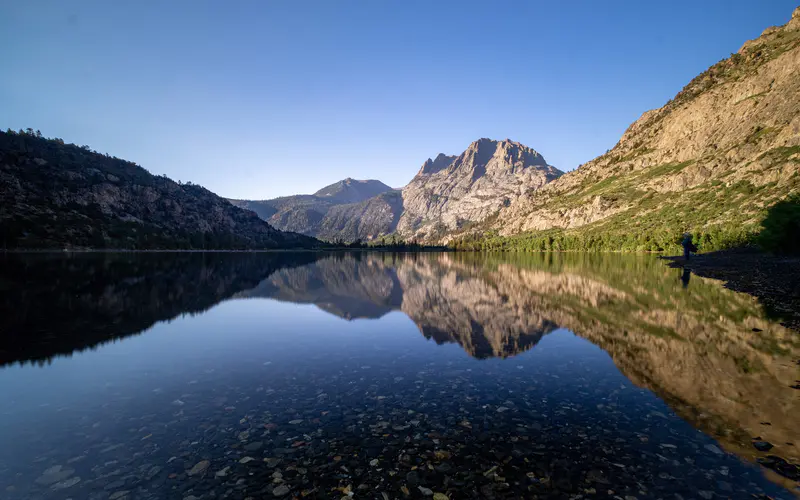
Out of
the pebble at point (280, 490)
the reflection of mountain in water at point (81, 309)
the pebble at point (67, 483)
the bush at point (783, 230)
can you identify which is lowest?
the pebble at point (280, 490)

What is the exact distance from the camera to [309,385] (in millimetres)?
17359

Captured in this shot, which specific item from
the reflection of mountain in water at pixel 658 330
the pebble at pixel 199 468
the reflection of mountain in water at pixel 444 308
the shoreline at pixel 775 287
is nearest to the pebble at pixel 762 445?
the reflection of mountain in water at pixel 658 330

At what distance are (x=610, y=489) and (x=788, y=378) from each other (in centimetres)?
1470

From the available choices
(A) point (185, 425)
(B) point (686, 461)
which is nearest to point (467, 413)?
(B) point (686, 461)

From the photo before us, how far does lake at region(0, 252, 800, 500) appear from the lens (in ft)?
32.7

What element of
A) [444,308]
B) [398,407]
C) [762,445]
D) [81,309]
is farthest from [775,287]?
[81,309]

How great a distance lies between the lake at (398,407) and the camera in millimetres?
9969

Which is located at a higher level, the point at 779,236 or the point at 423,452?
the point at 779,236

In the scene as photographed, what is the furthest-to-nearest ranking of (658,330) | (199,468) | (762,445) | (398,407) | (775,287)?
1. (775,287)
2. (658,330)
3. (398,407)
4. (762,445)
5. (199,468)

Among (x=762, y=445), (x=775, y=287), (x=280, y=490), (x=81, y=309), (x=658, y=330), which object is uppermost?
(x=81, y=309)

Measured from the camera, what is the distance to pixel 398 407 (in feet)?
48.8

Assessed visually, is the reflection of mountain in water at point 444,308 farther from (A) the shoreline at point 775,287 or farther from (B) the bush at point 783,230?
(B) the bush at point 783,230

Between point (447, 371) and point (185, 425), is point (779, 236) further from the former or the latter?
point (185, 425)

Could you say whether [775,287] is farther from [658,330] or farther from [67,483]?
[67,483]
